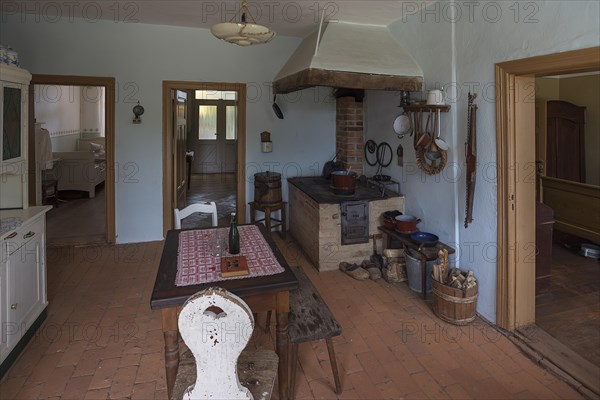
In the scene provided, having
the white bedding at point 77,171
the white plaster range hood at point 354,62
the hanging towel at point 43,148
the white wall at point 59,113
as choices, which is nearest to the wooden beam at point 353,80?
the white plaster range hood at point 354,62

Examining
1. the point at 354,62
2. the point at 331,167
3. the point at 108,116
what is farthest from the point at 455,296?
the point at 108,116

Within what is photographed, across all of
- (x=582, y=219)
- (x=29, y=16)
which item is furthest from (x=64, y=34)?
(x=582, y=219)

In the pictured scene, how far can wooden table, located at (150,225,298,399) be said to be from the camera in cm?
175

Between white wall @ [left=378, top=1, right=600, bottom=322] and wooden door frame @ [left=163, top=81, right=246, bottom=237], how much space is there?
2229mm

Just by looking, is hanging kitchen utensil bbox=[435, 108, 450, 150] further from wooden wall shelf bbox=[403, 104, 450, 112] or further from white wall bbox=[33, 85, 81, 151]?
white wall bbox=[33, 85, 81, 151]

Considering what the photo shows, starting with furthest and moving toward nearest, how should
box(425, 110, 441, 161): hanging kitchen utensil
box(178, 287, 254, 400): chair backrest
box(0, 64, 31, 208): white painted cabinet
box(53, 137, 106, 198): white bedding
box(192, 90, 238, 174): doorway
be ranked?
box(192, 90, 238, 174): doorway
box(53, 137, 106, 198): white bedding
box(425, 110, 441, 161): hanging kitchen utensil
box(0, 64, 31, 208): white painted cabinet
box(178, 287, 254, 400): chair backrest

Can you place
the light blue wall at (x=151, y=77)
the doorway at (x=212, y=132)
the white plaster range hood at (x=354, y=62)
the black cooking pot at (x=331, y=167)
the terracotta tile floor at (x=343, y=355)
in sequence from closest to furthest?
1. the terracotta tile floor at (x=343, y=355)
2. the white plaster range hood at (x=354, y=62)
3. the light blue wall at (x=151, y=77)
4. the black cooking pot at (x=331, y=167)
5. the doorway at (x=212, y=132)

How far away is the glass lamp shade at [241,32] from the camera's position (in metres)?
2.24

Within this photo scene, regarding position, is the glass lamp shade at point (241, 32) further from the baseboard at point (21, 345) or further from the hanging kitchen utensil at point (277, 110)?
the hanging kitchen utensil at point (277, 110)

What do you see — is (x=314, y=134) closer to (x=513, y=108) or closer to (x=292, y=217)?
(x=292, y=217)

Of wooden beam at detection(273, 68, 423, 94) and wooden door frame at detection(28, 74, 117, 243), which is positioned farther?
wooden door frame at detection(28, 74, 117, 243)

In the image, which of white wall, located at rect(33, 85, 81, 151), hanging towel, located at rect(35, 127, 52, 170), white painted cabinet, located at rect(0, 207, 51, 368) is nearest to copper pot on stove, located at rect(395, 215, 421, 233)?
white painted cabinet, located at rect(0, 207, 51, 368)

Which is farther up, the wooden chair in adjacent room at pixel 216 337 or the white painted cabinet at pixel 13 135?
the white painted cabinet at pixel 13 135

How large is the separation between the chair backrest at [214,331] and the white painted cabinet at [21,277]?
1585mm
